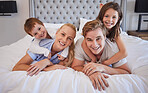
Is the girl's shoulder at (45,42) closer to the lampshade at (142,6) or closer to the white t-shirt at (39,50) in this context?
Result: the white t-shirt at (39,50)

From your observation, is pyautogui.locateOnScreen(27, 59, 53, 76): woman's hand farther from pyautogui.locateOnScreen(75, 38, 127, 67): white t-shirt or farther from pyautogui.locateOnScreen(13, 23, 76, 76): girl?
pyautogui.locateOnScreen(75, 38, 127, 67): white t-shirt

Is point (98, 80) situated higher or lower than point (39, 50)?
lower

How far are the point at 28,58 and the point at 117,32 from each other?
84 centimetres

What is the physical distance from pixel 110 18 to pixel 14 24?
2989mm

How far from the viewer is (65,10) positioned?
3002 millimetres

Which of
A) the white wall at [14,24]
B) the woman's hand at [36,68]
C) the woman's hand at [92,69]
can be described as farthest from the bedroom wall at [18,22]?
the woman's hand at [92,69]

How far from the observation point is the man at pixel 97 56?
77 centimetres

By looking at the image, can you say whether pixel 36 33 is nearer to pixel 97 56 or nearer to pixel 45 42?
pixel 45 42

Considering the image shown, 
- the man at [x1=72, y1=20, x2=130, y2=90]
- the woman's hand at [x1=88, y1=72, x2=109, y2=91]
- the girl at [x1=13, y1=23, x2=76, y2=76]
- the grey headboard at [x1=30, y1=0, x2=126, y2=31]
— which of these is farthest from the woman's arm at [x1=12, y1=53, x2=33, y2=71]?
the grey headboard at [x1=30, y1=0, x2=126, y2=31]

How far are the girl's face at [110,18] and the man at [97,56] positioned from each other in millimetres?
75

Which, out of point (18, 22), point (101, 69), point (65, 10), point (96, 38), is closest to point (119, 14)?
point (96, 38)

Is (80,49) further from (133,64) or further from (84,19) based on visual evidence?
(84,19)

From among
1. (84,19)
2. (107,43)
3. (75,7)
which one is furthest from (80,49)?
(75,7)

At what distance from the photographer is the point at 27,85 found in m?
0.68
